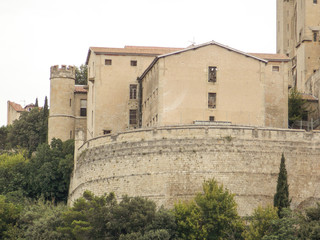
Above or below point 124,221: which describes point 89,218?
above

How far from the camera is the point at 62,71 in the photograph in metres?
85.8

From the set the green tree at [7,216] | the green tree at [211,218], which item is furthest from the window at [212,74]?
the green tree at [7,216]

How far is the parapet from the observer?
282 ft

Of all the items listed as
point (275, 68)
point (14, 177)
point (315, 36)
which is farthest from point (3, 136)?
point (275, 68)

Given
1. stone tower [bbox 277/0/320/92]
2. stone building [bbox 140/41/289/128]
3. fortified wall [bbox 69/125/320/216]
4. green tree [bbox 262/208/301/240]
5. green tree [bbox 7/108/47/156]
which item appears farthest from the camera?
stone tower [bbox 277/0/320/92]

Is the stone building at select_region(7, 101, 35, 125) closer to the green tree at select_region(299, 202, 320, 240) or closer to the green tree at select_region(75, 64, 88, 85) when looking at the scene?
the green tree at select_region(75, 64, 88, 85)

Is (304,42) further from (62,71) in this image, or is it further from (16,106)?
(16,106)

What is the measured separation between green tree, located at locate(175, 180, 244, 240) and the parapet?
27016 mm

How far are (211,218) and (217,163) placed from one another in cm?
553

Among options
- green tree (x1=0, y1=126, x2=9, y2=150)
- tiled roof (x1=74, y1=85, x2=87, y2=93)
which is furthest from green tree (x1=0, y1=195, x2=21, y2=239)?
green tree (x1=0, y1=126, x2=9, y2=150)

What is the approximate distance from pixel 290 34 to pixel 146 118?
3293 centimetres

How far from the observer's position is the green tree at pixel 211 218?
61.1 meters

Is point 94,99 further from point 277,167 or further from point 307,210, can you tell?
point 307,210

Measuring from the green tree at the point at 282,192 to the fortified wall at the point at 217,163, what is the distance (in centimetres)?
232
